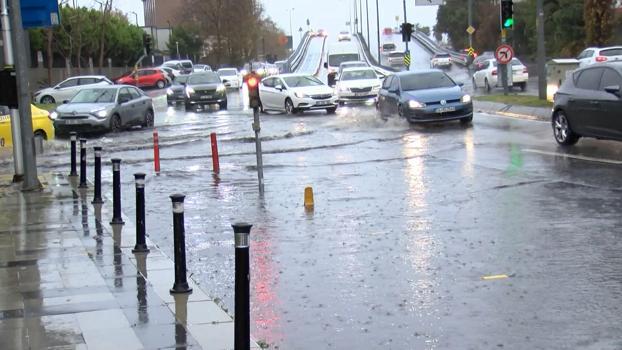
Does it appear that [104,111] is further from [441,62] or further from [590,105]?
[441,62]

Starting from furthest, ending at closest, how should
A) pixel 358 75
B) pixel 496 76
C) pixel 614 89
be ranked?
pixel 496 76
pixel 358 75
pixel 614 89

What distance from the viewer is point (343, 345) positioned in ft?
18.3

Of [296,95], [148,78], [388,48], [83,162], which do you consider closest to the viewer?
[83,162]

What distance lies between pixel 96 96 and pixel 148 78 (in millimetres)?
34869

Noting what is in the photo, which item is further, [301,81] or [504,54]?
[301,81]

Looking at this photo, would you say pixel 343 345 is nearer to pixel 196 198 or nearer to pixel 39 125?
pixel 196 198

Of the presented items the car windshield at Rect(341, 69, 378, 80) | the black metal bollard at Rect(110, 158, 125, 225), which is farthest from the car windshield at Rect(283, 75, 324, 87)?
the black metal bollard at Rect(110, 158, 125, 225)

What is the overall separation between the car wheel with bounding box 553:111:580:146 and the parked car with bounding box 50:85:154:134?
14.2m

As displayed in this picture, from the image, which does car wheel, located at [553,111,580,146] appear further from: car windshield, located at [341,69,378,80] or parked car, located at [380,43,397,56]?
parked car, located at [380,43,397,56]

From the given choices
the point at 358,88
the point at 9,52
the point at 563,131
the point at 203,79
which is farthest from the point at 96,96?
the point at 563,131

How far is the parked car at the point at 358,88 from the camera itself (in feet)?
114

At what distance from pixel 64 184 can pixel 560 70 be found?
20.8m

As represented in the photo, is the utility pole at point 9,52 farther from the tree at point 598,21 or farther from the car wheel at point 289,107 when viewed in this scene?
the tree at point 598,21

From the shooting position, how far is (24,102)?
529 inches
